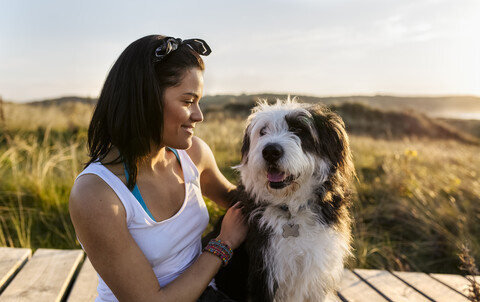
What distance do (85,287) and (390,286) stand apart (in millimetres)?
2140

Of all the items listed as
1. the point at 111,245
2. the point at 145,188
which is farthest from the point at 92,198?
the point at 145,188

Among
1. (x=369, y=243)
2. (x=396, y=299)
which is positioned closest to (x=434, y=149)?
(x=369, y=243)

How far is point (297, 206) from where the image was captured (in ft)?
7.42

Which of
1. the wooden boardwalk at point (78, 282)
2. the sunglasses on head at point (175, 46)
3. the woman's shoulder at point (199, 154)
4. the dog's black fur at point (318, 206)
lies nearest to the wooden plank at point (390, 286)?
the wooden boardwalk at point (78, 282)

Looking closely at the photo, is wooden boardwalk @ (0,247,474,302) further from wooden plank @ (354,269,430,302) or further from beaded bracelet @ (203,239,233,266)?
beaded bracelet @ (203,239,233,266)

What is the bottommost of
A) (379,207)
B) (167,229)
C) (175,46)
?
(379,207)

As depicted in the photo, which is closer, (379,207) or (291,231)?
(291,231)

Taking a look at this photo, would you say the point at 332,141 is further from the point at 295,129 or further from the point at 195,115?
the point at 195,115

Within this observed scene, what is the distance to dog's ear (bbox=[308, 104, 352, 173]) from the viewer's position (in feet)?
7.70

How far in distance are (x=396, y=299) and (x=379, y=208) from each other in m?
2.54

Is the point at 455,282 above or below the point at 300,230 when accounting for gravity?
below

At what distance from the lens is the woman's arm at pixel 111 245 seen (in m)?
1.69

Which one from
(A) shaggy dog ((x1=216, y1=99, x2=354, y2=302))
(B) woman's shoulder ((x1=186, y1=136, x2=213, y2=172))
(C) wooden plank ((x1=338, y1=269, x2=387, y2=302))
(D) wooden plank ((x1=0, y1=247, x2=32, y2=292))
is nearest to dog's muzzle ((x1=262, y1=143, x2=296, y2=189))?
(A) shaggy dog ((x1=216, y1=99, x2=354, y2=302))

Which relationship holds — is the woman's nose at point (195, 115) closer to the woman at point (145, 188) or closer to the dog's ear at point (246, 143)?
the woman at point (145, 188)
